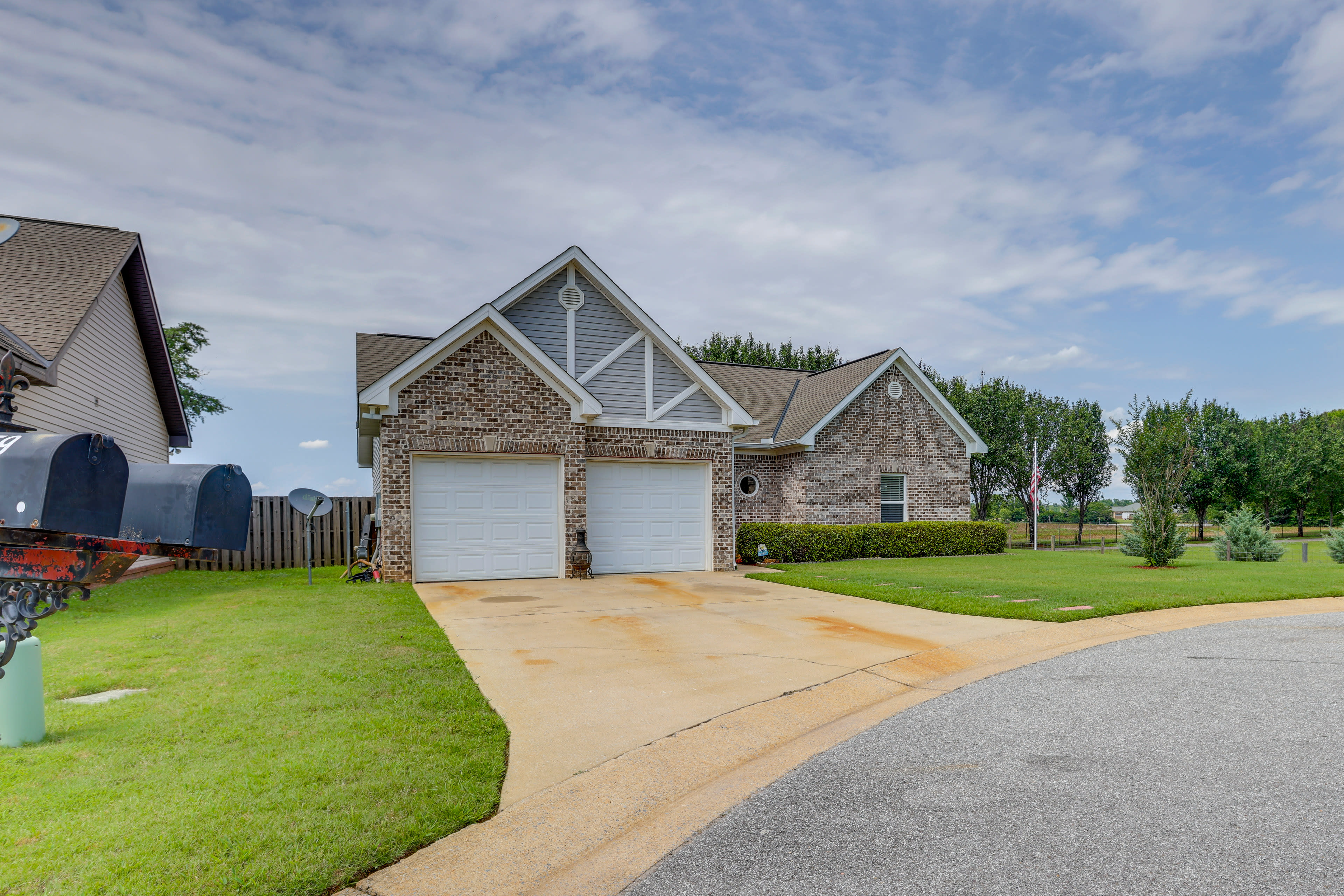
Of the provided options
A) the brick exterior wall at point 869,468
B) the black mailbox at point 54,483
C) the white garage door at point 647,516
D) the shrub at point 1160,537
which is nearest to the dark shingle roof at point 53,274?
the white garage door at point 647,516

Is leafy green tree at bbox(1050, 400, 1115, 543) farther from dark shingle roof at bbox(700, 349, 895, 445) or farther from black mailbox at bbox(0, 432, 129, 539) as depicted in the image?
black mailbox at bbox(0, 432, 129, 539)

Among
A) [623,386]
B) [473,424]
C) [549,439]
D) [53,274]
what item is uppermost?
[53,274]

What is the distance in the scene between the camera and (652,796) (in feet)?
13.6

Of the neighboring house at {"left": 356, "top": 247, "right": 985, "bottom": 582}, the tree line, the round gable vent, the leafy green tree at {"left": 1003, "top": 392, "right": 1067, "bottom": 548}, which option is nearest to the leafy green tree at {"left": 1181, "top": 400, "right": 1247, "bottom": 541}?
the tree line

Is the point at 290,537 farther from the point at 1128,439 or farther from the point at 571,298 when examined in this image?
the point at 1128,439

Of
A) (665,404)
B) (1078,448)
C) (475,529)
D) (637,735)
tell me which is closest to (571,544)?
(475,529)

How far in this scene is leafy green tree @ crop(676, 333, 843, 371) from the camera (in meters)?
44.7

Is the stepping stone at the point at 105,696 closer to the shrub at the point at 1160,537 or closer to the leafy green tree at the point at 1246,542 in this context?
the shrub at the point at 1160,537

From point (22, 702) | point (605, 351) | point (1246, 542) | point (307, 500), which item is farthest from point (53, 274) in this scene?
point (1246, 542)

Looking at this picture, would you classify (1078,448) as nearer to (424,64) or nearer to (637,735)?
(424,64)

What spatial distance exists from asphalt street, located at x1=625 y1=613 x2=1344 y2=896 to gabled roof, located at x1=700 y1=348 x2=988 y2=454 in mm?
14232

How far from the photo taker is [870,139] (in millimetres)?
14609

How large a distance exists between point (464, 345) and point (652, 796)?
11069 millimetres

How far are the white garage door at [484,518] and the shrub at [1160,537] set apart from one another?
1244 cm
